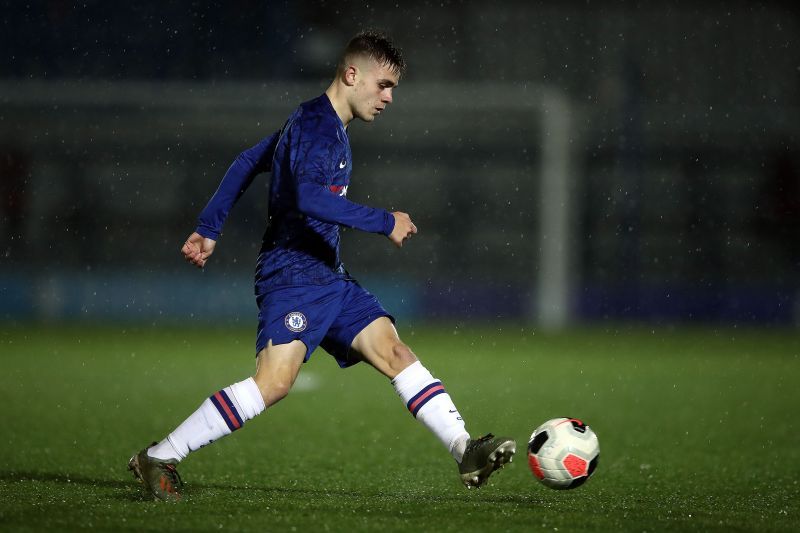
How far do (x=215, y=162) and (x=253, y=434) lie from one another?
1136 centimetres

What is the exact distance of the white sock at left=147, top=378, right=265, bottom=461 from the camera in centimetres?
467

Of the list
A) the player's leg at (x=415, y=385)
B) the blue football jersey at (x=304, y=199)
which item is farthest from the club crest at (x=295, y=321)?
the player's leg at (x=415, y=385)

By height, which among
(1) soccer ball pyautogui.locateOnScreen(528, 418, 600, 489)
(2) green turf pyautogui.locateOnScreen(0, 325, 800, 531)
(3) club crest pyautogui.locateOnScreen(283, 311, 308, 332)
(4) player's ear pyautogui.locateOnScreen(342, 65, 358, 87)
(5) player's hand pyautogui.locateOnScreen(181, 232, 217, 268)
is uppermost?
(4) player's ear pyautogui.locateOnScreen(342, 65, 358, 87)

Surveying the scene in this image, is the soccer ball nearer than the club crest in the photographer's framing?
Yes

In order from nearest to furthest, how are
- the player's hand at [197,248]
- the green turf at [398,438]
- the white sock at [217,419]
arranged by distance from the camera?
1. the green turf at [398,438]
2. the white sock at [217,419]
3. the player's hand at [197,248]

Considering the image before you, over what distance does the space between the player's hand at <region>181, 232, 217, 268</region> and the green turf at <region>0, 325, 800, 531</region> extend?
Answer: 0.98 m

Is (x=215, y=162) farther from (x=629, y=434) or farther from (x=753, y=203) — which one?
(x=629, y=434)

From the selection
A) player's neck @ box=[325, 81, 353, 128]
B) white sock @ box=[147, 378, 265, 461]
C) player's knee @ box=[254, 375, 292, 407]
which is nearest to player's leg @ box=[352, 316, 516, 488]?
player's knee @ box=[254, 375, 292, 407]

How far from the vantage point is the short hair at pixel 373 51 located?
16.1 ft

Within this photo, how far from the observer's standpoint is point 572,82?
913 inches

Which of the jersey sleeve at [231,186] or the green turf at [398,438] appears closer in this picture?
the green turf at [398,438]

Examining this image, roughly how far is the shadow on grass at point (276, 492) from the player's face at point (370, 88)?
157 cm

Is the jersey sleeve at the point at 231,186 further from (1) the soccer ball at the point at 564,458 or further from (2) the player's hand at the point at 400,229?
(1) the soccer ball at the point at 564,458

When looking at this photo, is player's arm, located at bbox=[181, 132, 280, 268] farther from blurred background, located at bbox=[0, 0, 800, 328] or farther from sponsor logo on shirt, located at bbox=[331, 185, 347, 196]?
blurred background, located at bbox=[0, 0, 800, 328]
